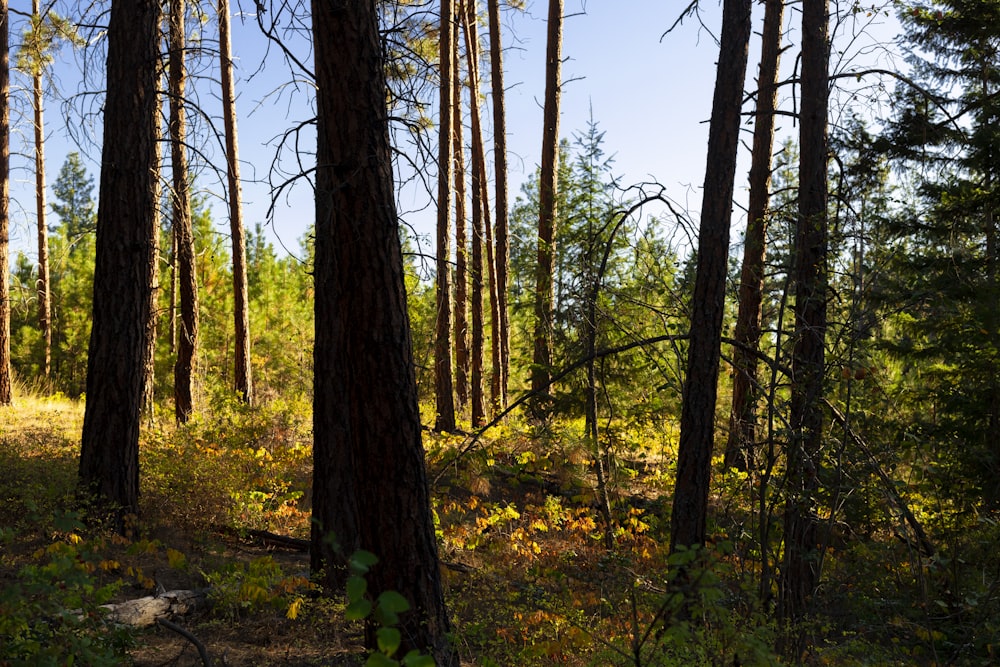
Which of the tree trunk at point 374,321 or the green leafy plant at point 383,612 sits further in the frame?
the tree trunk at point 374,321

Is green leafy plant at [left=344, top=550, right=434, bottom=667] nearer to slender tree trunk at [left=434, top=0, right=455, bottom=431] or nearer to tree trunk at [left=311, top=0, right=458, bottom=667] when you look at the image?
tree trunk at [left=311, top=0, right=458, bottom=667]

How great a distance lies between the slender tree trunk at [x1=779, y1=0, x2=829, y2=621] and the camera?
4.86m

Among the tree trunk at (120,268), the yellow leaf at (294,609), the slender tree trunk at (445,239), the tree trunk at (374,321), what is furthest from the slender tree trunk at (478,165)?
the tree trunk at (374,321)

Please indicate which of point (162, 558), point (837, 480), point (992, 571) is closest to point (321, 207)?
point (162, 558)

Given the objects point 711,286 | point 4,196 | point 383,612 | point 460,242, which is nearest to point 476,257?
point 460,242

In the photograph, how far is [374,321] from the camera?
3783 millimetres

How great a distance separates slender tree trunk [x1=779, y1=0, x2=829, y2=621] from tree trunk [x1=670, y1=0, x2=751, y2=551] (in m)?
0.58

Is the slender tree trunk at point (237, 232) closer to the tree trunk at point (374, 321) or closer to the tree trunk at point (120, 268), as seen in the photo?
the tree trunk at point (120, 268)

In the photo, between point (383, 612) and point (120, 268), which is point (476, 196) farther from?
point (383, 612)

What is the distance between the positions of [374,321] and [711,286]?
281 centimetres

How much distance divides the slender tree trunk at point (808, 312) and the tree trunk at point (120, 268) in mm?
5487

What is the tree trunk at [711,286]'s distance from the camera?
5430 millimetres

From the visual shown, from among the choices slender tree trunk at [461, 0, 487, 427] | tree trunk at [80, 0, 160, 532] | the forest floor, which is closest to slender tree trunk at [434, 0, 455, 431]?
slender tree trunk at [461, 0, 487, 427]

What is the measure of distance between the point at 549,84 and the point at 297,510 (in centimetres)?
873
